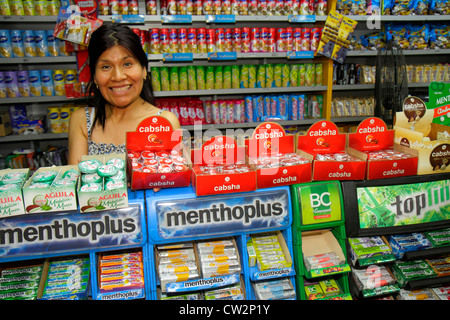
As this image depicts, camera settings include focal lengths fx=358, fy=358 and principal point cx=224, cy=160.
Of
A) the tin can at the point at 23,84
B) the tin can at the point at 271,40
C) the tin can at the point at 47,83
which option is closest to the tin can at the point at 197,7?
the tin can at the point at 271,40

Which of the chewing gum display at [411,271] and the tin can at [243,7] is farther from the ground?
the tin can at [243,7]

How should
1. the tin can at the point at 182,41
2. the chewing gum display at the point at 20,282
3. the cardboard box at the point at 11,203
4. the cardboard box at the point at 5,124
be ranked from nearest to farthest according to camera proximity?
the cardboard box at the point at 11,203 → the chewing gum display at the point at 20,282 → the cardboard box at the point at 5,124 → the tin can at the point at 182,41

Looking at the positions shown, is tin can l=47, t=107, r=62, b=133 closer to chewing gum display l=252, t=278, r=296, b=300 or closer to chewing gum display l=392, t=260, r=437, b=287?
chewing gum display l=252, t=278, r=296, b=300

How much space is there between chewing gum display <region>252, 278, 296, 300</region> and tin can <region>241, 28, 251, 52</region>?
2.97 meters

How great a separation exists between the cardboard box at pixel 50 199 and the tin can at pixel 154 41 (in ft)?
9.11

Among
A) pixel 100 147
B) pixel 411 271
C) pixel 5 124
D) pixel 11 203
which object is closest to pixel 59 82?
pixel 5 124

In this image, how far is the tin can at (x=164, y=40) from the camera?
3.68m

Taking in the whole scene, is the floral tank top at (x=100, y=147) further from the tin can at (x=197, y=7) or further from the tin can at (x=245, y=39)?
the tin can at (x=245, y=39)

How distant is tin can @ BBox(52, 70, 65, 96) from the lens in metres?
3.68

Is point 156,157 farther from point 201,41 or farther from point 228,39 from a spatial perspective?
point 228,39

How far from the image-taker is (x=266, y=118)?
4.01 metres

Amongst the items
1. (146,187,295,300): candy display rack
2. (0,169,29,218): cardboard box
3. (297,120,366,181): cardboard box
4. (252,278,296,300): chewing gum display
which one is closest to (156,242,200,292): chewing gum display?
(146,187,295,300): candy display rack

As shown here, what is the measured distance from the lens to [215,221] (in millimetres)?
1386

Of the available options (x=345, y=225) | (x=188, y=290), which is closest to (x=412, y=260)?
(x=345, y=225)
